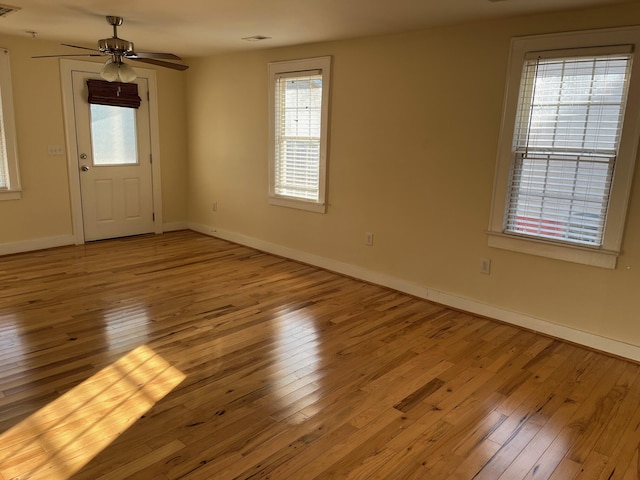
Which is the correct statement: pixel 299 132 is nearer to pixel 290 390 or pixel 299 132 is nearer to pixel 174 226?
pixel 174 226

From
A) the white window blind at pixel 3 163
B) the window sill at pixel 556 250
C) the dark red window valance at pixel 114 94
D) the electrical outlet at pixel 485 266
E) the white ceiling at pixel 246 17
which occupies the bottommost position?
the electrical outlet at pixel 485 266

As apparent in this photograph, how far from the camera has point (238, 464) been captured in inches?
83.3

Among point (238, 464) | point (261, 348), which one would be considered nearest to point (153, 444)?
point (238, 464)

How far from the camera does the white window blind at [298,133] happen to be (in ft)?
16.5

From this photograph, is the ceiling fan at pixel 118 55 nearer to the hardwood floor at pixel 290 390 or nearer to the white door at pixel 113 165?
the hardwood floor at pixel 290 390

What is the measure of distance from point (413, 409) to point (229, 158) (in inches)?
173

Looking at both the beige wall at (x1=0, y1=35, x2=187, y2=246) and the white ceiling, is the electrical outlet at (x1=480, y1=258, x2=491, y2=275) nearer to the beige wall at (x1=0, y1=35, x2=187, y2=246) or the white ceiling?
the white ceiling

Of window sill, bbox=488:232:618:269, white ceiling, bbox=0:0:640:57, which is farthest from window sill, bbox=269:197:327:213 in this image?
window sill, bbox=488:232:618:269

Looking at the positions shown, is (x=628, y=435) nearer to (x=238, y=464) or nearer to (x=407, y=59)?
(x=238, y=464)

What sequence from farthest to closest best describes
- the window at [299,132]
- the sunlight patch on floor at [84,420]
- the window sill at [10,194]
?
the window sill at [10,194] → the window at [299,132] → the sunlight patch on floor at [84,420]

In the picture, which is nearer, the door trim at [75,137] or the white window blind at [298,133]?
the white window blind at [298,133]

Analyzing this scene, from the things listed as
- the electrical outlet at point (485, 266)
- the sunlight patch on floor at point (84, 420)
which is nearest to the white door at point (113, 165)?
the sunlight patch on floor at point (84, 420)

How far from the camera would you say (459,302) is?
411 cm

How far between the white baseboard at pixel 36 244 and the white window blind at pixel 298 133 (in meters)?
2.66
